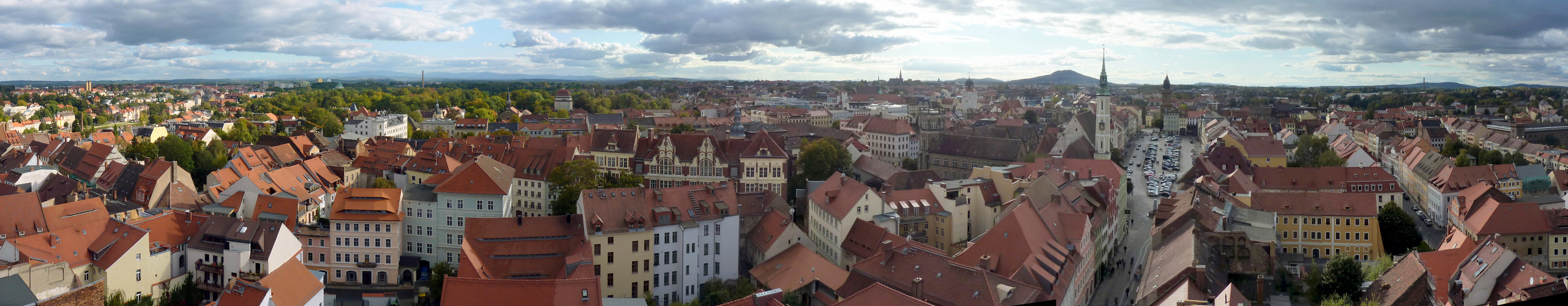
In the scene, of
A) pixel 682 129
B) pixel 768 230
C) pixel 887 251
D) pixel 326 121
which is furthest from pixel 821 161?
pixel 326 121

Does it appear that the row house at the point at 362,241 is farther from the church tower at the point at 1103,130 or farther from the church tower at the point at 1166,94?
the church tower at the point at 1166,94

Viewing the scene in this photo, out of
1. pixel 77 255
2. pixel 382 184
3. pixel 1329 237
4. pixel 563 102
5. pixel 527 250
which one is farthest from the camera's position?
pixel 563 102

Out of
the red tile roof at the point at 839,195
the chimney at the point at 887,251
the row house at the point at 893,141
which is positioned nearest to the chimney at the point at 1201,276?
the chimney at the point at 887,251

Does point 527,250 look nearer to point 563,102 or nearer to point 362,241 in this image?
point 362,241

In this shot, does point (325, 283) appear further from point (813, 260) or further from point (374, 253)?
point (813, 260)

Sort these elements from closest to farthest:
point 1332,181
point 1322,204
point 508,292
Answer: point 508,292, point 1322,204, point 1332,181


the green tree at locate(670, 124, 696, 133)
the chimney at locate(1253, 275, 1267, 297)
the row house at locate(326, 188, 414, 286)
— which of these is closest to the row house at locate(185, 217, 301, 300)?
the row house at locate(326, 188, 414, 286)

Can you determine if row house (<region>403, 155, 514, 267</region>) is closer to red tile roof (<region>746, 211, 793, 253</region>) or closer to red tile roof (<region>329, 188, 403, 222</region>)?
red tile roof (<region>329, 188, 403, 222</region>)
